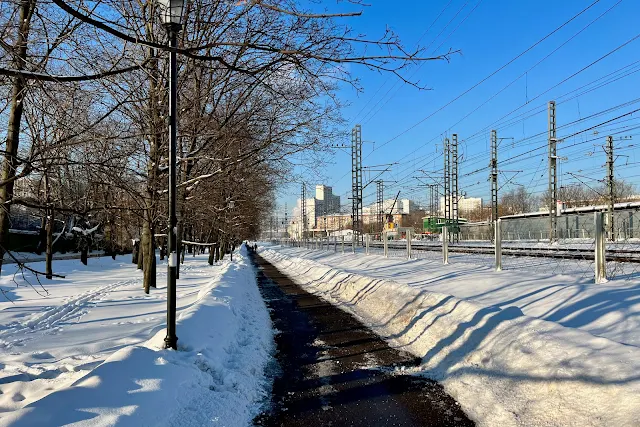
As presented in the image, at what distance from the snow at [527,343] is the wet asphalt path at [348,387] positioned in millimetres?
359

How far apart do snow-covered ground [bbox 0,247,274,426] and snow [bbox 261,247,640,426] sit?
2.53 meters

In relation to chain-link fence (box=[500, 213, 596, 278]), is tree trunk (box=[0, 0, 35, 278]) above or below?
above

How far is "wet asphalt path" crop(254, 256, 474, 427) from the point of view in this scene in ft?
15.2

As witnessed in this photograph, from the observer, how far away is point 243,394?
5.22m

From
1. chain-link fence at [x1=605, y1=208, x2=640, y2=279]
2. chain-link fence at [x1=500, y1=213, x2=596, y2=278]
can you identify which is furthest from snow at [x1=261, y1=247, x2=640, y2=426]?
chain-link fence at [x1=500, y1=213, x2=596, y2=278]

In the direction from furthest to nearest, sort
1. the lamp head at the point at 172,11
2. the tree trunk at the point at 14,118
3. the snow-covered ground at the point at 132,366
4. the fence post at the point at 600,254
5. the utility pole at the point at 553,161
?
the utility pole at the point at 553,161, the fence post at the point at 600,254, the lamp head at the point at 172,11, the tree trunk at the point at 14,118, the snow-covered ground at the point at 132,366

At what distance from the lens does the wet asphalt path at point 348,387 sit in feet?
15.2

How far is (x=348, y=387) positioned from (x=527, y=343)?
7.44 feet

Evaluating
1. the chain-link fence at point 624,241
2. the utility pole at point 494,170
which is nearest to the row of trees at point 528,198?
the utility pole at point 494,170

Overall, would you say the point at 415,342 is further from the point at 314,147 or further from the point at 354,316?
the point at 314,147

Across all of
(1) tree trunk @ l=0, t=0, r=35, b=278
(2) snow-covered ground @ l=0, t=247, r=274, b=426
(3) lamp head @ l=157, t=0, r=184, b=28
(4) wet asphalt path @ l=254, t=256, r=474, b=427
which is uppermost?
(3) lamp head @ l=157, t=0, r=184, b=28

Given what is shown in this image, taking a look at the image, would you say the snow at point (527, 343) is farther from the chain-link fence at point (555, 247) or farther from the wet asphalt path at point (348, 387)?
the chain-link fence at point (555, 247)

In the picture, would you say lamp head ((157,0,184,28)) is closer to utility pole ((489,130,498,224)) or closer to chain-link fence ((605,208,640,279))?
chain-link fence ((605,208,640,279))

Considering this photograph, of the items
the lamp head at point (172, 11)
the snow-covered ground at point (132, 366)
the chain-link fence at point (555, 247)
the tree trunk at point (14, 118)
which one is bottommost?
the snow-covered ground at point (132, 366)
